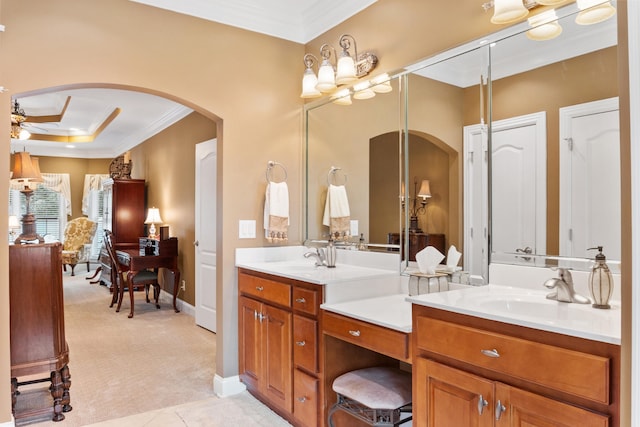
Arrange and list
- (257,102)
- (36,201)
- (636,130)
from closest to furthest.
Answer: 1. (636,130)
2. (257,102)
3. (36,201)

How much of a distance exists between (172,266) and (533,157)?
4.86 m

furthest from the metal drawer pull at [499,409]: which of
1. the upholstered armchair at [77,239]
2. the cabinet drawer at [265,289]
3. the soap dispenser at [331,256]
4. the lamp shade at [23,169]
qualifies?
the upholstered armchair at [77,239]

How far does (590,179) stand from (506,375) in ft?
2.78

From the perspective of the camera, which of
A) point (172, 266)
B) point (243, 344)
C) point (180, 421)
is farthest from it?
point (172, 266)

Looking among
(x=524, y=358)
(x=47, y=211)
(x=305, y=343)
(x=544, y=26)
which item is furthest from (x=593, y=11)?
(x=47, y=211)

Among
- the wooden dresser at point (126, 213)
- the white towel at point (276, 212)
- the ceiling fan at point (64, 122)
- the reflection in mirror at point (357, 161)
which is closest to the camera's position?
the reflection in mirror at point (357, 161)

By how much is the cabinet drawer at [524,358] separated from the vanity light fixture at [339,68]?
1757 mm

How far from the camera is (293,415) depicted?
2473mm

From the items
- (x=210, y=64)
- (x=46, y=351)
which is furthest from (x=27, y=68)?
(x=46, y=351)

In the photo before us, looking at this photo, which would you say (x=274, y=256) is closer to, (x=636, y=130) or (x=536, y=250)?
(x=536, y=250)

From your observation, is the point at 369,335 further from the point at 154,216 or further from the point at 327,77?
the point at 154,216

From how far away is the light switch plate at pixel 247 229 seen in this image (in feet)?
10.2

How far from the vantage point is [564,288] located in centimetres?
167

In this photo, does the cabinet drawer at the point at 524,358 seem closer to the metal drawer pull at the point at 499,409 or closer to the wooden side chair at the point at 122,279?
the metal drawer pull at the point at 499,409
